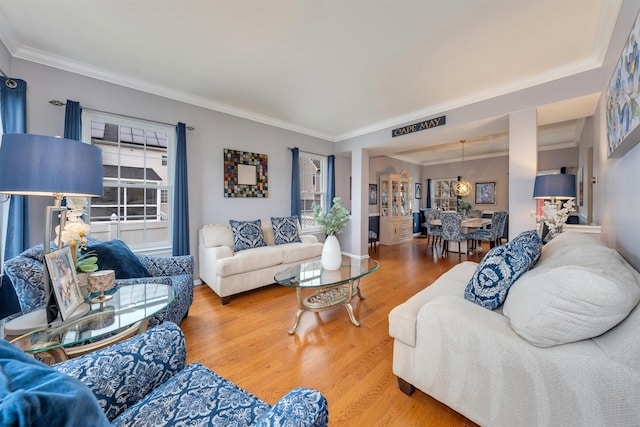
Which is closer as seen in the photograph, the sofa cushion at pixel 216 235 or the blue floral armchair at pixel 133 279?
the blue floral armchair at pixel 133 279

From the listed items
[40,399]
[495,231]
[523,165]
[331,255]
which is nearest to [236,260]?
[331,255]

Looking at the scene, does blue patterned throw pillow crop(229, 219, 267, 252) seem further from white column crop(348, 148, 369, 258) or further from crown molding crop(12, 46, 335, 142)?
white column crop(348, 148, 369, 258)

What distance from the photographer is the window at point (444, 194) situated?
8156 millimetres

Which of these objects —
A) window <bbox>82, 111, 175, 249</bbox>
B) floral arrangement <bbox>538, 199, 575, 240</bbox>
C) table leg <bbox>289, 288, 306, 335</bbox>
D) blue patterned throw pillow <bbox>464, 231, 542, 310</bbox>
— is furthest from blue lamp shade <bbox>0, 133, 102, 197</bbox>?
floral arrangement <bbox>538, 199, 575, 240</bbox>

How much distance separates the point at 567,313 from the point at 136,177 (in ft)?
13.5

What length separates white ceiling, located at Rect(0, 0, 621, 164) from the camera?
1940 millimetres

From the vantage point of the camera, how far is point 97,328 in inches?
49.2

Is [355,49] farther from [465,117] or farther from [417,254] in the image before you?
[417,254]

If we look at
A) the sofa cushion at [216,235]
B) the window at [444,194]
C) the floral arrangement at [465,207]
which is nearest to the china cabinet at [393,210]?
the floral arrangement at [465,207]

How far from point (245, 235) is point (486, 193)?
23.9ft

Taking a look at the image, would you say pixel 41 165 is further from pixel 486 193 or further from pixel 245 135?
pixel 486 193

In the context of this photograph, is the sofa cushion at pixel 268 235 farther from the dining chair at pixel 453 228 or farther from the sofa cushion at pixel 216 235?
the dining chair at pixel 453 228

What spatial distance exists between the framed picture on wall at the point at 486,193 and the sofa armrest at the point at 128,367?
8.50 m

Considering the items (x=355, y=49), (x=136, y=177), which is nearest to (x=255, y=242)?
(x=136, y=177)
